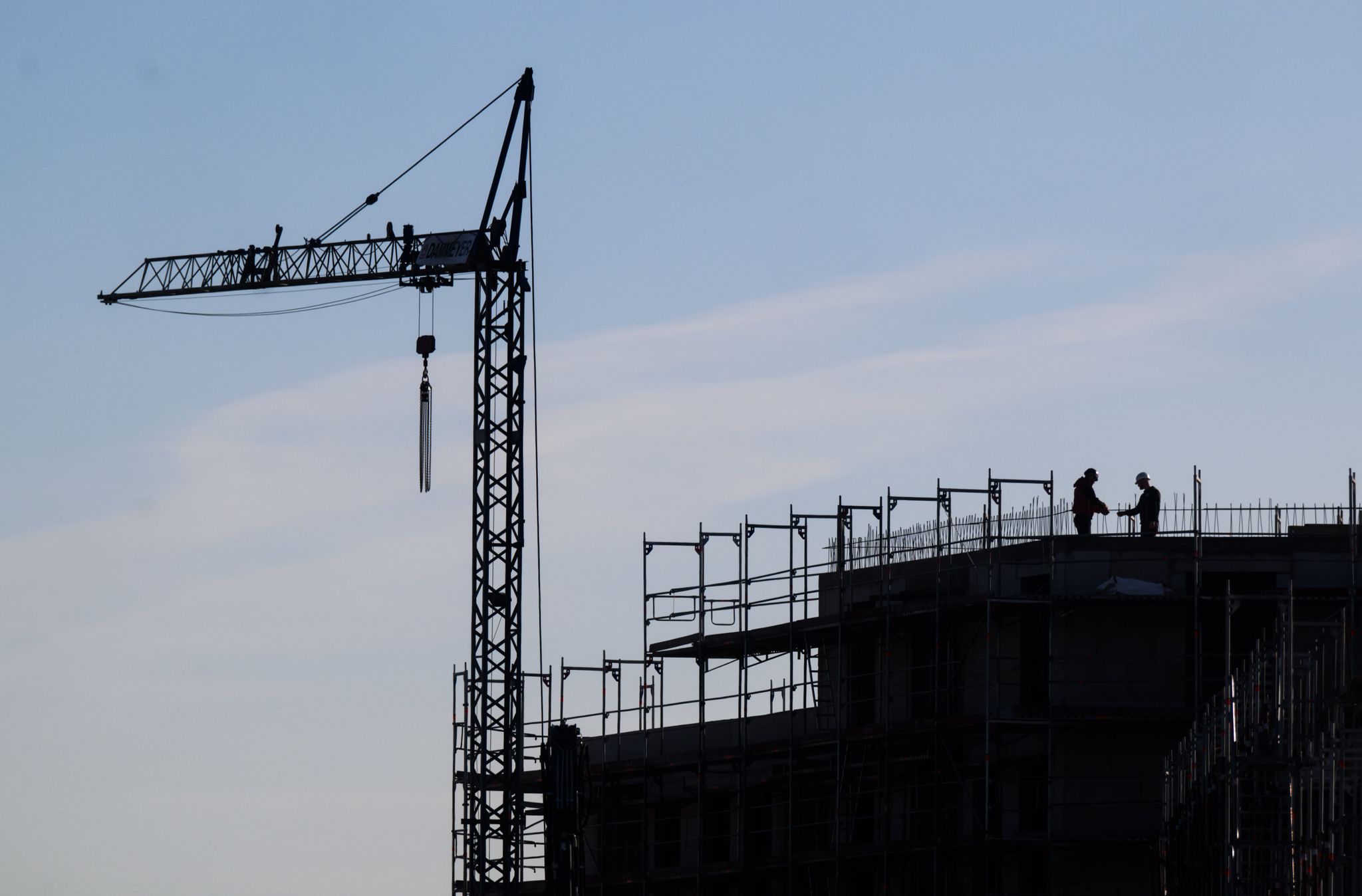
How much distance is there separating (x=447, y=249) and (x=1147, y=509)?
24.7 metres

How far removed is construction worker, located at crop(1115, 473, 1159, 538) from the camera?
50.9 metres

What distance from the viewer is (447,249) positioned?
70062 mm

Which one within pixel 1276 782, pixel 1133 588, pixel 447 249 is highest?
pixel 447 249

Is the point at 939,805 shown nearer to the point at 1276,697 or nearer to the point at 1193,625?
the point at 1193,625

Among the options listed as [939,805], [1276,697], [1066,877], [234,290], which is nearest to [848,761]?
[939,805]

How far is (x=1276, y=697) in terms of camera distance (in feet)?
118

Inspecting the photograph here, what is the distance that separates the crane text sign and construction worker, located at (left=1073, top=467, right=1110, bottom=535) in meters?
22.0

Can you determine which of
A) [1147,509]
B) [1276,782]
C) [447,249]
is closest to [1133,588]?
[1147,509]

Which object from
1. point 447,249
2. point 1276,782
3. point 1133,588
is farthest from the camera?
A: point 447,249

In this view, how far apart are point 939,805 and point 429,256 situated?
24.1 m

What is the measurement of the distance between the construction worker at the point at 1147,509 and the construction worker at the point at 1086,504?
0.69m

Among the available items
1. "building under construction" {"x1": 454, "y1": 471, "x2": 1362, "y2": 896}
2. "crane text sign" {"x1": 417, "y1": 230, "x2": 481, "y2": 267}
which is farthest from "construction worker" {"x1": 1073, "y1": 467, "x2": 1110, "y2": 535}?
"crane text sign" {"x1": 417, "y1": 230, "x2": 481, "y2": 267}

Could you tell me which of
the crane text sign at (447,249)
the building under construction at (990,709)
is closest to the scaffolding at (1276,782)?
the building under construction at (990,709)

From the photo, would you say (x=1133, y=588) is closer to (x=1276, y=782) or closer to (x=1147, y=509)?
(x=1147, y=509)
